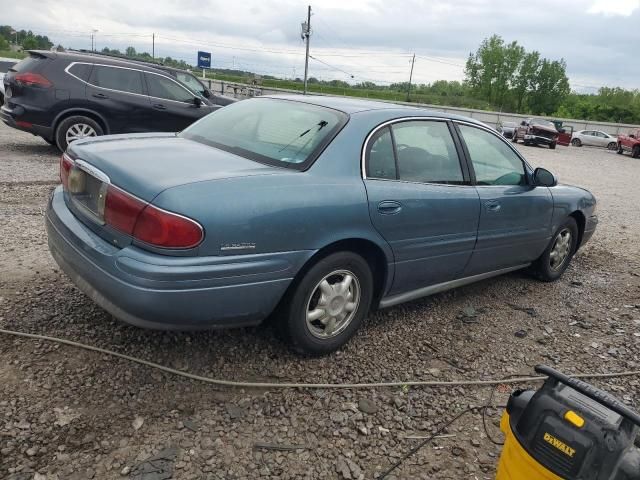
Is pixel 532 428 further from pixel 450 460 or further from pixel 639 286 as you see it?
pixel 639 286

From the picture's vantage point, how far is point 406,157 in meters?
3.47

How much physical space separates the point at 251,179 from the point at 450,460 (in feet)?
5.53

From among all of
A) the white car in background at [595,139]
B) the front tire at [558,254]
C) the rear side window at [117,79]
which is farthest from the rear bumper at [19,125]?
the white car in background at [595,139]

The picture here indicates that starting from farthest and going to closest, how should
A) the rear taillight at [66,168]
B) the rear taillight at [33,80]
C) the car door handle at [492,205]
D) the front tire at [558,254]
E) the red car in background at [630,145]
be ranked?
the red car in background at [630,145] < the rear taillight at [33,80] < the front tire at [558,254] < the car door handle at [492,205] < the rear taillight at [66,168]

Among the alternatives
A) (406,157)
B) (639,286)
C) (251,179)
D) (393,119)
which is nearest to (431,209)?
(406,157)

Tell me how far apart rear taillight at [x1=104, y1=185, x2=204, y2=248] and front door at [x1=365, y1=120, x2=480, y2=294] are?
112cm

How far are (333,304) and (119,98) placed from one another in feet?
23.8

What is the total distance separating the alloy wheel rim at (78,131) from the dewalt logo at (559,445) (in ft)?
27.9

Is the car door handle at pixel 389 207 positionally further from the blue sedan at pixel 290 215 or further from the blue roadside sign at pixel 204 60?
the blue roadside sign at pixel 204 60

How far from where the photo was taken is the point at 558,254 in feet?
16.7

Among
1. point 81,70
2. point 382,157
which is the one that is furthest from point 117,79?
point 382,157

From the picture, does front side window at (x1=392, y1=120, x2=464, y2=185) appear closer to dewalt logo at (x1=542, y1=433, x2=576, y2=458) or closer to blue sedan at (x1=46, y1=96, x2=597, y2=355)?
blue sedan at (x1=46, y1=96, x2=597, y2=355)

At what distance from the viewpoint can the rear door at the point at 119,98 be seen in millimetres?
8734

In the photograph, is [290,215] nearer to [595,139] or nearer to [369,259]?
[369,259]
